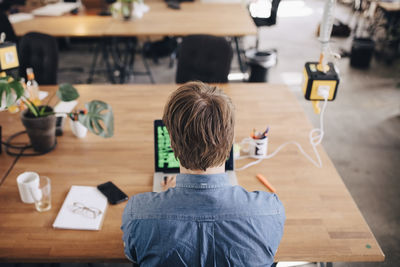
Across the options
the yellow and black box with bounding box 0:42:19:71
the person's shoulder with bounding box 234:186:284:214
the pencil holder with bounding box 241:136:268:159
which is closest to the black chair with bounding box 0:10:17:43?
the yellow and black box with bounding box 0:42:19:71

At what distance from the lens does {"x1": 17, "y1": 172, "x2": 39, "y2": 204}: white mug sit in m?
1.43

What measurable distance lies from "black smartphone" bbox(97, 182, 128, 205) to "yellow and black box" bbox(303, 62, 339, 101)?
0.91 metres

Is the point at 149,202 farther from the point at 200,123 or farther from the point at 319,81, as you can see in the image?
the point at 319,81

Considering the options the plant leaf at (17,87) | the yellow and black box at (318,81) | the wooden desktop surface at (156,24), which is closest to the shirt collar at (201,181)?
the yellow and black box at (318,81)

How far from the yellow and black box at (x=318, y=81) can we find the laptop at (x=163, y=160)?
1.43 feet

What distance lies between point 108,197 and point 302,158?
96 centimetres

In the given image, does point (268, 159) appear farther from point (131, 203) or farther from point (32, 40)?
point (32, 40)

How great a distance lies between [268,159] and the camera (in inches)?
68.7

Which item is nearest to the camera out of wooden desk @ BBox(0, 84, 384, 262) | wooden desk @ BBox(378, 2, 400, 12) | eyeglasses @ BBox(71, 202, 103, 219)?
wooden desk @ BBox(0, 84, 384, 262)

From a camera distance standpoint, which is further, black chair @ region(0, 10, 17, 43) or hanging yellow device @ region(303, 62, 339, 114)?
black chair @ region(0, 10, 17, 43)

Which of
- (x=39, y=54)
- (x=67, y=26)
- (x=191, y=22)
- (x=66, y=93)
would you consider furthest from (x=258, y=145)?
(x=67, y=26)

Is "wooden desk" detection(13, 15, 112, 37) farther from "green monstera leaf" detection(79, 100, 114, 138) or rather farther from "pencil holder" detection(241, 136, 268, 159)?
"pencil holder" detection(241, 136, 268, 159)

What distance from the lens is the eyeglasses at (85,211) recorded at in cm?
141

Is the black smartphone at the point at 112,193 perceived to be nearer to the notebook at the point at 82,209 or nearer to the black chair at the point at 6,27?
the notebook at the point at 82,209
